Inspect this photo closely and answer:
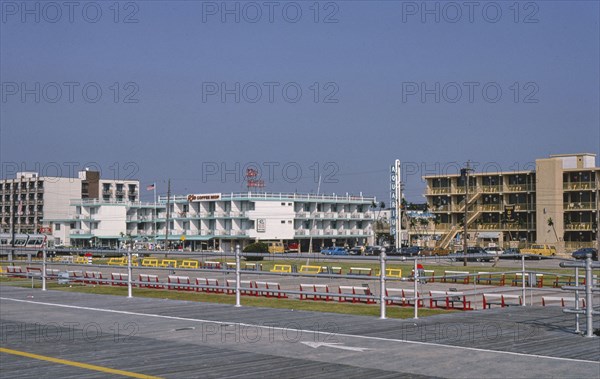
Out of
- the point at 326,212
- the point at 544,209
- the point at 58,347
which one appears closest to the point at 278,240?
the point at 326,212

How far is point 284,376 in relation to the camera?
358 inches

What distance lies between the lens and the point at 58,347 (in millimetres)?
11562

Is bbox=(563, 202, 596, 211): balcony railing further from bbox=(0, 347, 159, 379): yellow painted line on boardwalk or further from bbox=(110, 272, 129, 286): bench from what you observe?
bbox=(0, 347, 159, 379): yellow painted line on boardwalk

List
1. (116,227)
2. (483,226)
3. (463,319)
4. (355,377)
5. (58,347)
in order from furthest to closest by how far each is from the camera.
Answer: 1. (116,227)
2. (483,226)
3. (463,319)
4. (58,347)
5. (355,377)

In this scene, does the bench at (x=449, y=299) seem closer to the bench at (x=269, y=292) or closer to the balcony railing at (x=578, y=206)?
the bench at (x=269, y=292)

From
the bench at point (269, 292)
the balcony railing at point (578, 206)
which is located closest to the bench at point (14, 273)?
the bench at point (269, 292)

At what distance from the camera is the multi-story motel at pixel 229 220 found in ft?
367

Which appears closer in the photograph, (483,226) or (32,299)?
(32,299)

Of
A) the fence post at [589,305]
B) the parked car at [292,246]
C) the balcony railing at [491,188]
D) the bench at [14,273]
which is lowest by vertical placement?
the parked car at [292,246]

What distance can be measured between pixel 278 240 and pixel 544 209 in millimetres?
Answer: 37436

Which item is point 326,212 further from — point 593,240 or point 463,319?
point 463,319

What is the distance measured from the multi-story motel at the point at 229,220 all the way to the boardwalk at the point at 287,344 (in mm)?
92193

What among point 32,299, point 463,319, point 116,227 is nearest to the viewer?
point 463,319

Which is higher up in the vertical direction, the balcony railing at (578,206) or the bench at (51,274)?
the balcony railing at (578,206)
